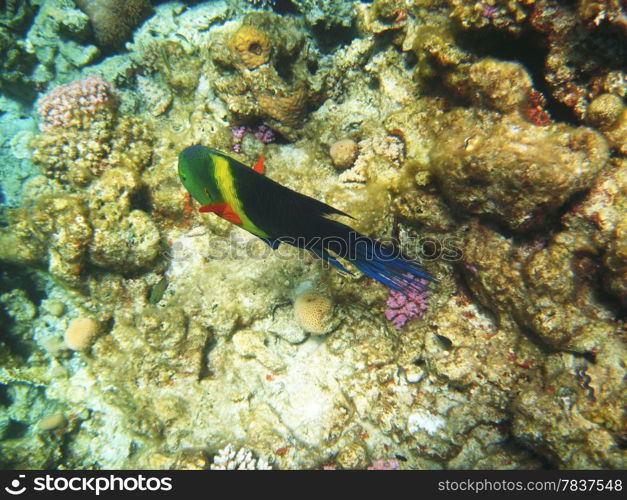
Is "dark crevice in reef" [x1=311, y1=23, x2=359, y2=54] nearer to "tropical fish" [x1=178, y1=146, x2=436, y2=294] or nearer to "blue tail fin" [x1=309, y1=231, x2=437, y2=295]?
"tropical fish" [x1=178, y1=146, x2=436, y2=294]

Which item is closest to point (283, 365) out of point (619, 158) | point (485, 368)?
point (485, 368)

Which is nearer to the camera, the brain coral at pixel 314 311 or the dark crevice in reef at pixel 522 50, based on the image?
the dark crevice in reef at pixel 522 50

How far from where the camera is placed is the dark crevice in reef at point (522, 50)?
3.06 metres

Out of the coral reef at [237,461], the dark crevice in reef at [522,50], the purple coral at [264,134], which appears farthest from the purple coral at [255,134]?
the coral reef at [237,461]

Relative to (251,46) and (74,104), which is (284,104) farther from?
(74,104)

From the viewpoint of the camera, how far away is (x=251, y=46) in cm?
460

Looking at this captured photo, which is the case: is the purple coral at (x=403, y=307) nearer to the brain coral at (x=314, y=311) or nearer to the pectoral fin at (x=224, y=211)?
the brain coral at (x=314, y=311)

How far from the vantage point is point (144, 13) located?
20.4 ft

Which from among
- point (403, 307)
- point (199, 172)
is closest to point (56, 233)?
point (199, 172)

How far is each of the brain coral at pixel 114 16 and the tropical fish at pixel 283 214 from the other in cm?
569

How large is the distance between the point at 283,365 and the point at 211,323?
118cm

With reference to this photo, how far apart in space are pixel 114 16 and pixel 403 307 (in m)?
7.18

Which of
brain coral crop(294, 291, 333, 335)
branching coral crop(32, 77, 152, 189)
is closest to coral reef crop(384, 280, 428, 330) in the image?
brain coral crop(294, 291, 333, 335)
